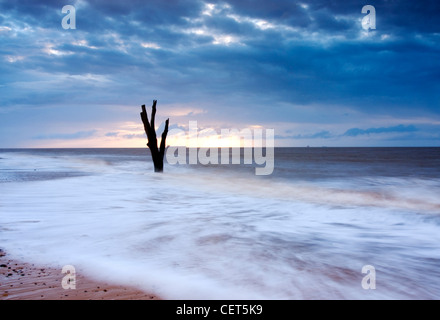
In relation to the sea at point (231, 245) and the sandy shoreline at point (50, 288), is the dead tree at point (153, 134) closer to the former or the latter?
the sea at point (231, 245)

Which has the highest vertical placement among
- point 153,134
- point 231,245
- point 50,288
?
point 153,134

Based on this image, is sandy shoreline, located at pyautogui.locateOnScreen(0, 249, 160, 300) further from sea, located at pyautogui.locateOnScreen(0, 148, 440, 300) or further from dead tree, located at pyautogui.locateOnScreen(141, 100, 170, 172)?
dead tree, located at pyautogui.locateOnScreen(141, 100, 170, 172)

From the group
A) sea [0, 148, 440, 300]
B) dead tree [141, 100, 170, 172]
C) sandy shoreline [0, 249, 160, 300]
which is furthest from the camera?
dead tree [141, 100, 170, 172]

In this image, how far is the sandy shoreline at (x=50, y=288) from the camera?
9.80 ft

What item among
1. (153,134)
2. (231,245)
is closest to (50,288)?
(231,245)

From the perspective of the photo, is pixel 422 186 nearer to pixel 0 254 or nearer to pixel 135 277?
pixel 135 277

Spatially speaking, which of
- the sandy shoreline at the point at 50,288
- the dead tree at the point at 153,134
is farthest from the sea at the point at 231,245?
the dead tree at the point at 153,134

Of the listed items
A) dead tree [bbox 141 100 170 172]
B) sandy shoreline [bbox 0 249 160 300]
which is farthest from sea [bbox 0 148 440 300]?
dead tree [bbox 141 100 170 172]

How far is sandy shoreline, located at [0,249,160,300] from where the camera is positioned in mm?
2986

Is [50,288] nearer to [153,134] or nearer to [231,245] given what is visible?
[231,245]

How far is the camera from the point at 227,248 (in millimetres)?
4812

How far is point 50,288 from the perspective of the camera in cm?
314
